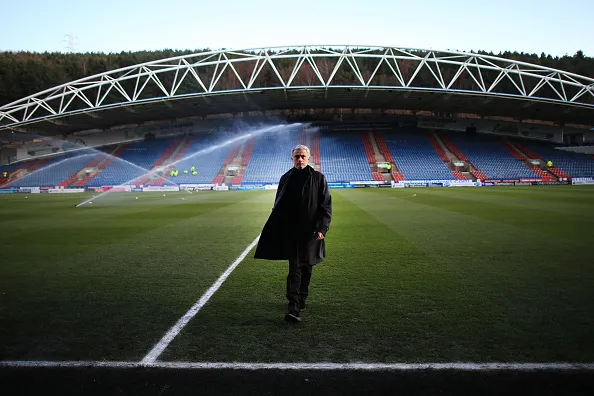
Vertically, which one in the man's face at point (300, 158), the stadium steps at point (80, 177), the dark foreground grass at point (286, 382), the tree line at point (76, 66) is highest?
the tree line at point (76, 66)

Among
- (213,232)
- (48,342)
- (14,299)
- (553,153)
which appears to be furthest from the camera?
(553,153)

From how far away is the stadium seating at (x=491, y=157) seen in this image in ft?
147

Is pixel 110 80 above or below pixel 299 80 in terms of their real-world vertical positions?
below

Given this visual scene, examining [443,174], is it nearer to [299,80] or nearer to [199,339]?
[299,80]

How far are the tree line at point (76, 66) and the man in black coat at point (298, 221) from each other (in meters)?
56.9

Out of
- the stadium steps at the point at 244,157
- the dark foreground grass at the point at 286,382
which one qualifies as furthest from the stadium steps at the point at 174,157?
the dark foreground grass at the point at 286,382

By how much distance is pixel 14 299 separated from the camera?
520 centimetres

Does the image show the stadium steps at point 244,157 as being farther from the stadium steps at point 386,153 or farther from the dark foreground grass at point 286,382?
the dark foreground grass at point 286,382

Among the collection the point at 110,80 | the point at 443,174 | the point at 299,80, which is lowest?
the point at 443,174

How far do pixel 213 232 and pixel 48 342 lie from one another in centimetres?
752

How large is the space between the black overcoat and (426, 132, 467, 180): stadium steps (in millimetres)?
43638

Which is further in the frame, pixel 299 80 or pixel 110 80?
pixel 299 80

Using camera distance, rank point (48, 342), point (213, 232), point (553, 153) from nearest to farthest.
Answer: point (48, 342)
point (213, 232)
point (553, 153)

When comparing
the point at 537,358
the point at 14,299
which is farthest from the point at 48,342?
the point at 537,358
